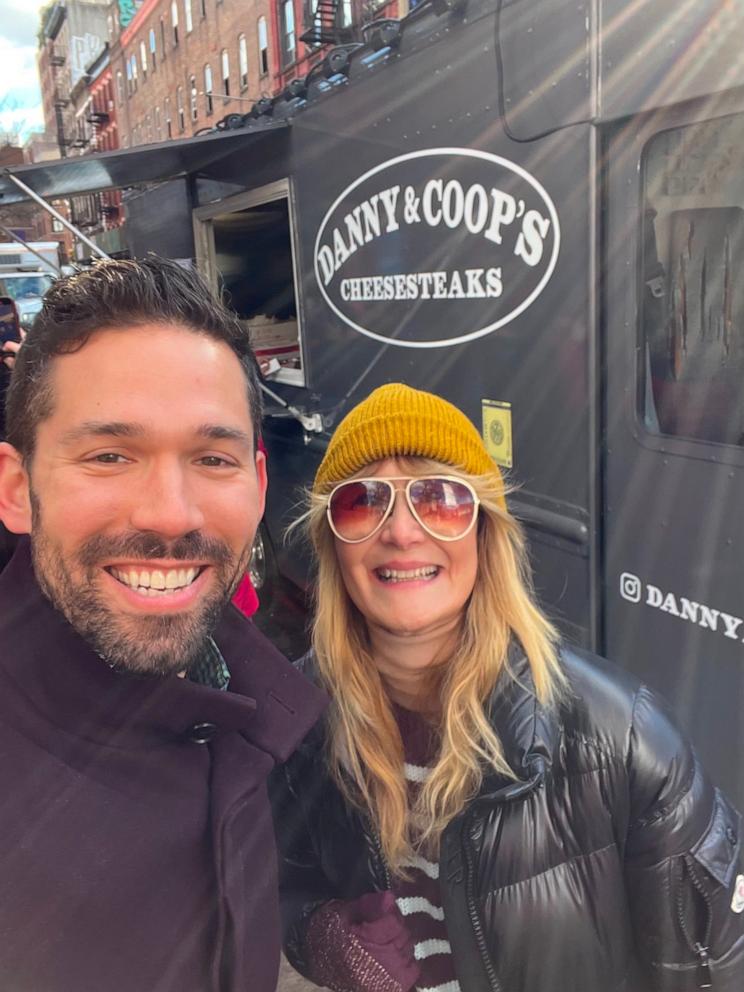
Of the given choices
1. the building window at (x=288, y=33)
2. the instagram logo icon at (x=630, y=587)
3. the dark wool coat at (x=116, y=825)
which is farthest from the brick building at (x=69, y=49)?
the dark wool coat at (x=116, y=825)

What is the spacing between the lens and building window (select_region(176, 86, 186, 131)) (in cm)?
3806

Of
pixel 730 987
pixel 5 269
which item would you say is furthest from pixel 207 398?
pixel 5 269

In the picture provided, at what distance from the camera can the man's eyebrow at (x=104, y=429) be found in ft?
3.71

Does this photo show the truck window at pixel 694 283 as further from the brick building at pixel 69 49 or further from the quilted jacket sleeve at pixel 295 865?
the brick building at pixel 69 49

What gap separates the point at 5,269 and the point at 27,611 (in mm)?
26381

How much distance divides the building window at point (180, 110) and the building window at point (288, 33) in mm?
12792

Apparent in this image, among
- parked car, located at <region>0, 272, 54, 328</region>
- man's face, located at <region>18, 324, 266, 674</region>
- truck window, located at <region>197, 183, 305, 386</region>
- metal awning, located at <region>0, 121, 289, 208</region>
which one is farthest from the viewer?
parked car, located at <region>0, 272, 54, 328</region>

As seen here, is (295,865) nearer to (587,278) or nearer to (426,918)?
(426,918)

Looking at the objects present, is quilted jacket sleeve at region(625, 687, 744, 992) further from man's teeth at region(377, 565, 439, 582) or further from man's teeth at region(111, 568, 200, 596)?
man's teeth at region(111, 568, 200, 596)

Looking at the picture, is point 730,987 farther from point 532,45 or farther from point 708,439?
point 532,45

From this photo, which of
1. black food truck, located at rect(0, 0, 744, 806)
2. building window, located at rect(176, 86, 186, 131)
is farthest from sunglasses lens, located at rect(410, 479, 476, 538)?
building window, located at rect(176, 86, 186, 131)

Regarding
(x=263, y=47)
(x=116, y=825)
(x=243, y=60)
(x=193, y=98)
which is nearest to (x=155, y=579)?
(x=116, y=825)

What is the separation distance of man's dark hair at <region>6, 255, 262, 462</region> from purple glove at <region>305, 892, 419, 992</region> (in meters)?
1.08

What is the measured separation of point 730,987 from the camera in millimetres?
1505
